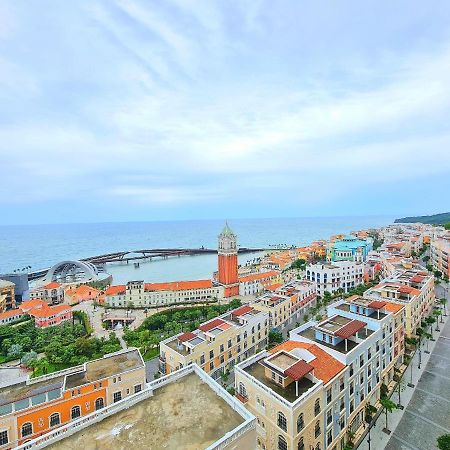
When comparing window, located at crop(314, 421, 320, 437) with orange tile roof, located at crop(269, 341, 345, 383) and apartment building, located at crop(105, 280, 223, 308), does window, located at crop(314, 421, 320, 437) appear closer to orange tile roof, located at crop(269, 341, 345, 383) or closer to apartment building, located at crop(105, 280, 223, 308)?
orange tile roof, located at crop(269, 341, 345, 383)

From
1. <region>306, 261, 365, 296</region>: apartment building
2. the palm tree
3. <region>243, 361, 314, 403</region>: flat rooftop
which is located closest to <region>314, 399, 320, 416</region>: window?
<region>243, 361, 314, 403</region>: flat rooftop

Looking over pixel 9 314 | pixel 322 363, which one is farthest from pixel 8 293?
pixel 322 363

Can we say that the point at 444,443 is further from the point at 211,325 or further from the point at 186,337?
the point at 186,337

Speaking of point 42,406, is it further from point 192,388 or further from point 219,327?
point 219,327

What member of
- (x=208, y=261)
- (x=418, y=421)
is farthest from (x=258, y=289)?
(x=208, y=261)

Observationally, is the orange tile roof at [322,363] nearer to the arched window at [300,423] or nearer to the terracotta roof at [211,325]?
the arched window at [300,423]

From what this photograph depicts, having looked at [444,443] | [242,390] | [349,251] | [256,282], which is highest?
[349,251]
